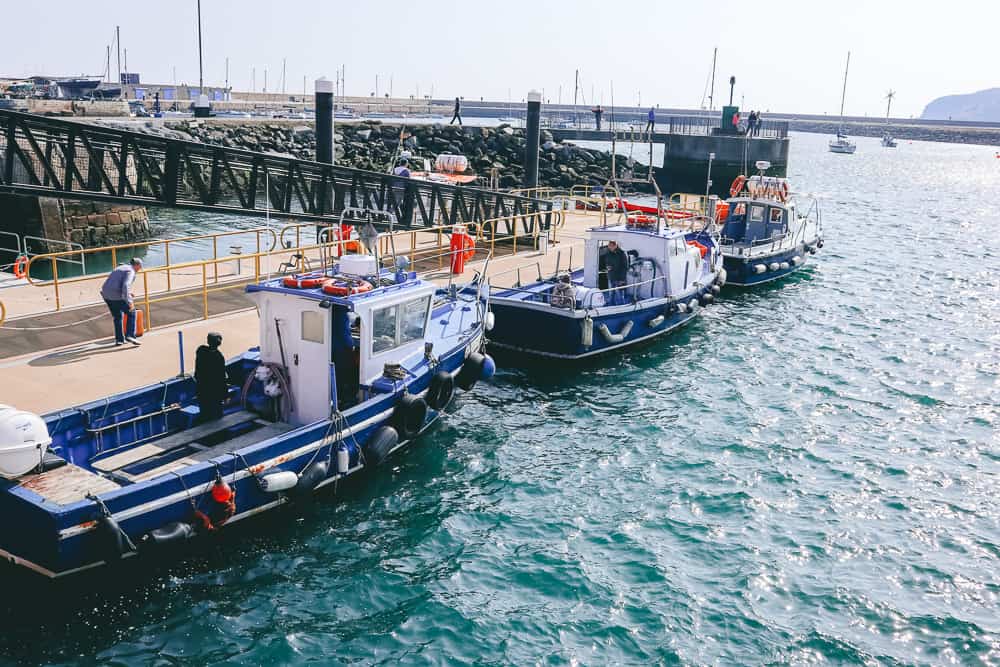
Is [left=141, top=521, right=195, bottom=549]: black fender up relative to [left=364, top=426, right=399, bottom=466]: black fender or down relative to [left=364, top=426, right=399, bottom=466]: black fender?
down

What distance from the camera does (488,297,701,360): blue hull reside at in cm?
1884

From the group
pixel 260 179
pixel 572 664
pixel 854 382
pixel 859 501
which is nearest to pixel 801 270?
pixel 854 382

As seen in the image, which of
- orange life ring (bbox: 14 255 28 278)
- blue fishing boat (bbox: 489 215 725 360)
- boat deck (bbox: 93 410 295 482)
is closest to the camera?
boat deck (bbox: 93 410 295 482)

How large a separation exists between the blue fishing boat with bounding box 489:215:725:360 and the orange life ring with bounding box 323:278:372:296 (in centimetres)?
638

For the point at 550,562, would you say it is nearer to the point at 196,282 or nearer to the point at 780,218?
the point at 196,282

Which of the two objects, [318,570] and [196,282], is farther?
[196,282]

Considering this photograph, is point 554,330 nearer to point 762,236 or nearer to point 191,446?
point 191,446

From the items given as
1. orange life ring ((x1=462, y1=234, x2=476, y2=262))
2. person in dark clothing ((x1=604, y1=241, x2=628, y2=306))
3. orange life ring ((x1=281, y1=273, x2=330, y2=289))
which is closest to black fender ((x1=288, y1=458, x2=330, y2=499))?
orange life ring ((x1=281, y1=273, x2=330, y2=289))

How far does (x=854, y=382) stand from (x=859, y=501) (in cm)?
661

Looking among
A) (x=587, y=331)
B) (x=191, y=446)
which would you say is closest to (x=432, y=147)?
(x=587, y=331)

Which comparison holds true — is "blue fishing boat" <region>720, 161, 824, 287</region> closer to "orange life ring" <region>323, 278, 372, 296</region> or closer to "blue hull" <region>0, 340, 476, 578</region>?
Result: "blue hull" <region>0, 340, 476, 578</region>

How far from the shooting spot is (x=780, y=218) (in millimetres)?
30750

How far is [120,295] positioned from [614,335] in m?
10.6

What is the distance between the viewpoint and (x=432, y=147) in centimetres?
6831
